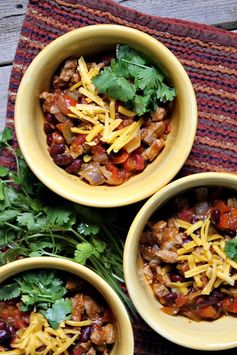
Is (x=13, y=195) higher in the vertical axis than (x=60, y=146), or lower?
lower

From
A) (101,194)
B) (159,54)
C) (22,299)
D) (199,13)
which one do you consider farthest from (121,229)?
(199,13)

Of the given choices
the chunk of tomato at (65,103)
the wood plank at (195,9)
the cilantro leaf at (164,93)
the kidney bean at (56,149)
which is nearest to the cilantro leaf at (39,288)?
the kidney bean at (56,149)

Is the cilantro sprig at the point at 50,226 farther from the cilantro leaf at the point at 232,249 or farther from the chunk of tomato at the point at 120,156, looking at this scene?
the cilantro leaf at the point at 232,249

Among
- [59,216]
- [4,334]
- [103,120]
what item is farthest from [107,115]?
[4,334]

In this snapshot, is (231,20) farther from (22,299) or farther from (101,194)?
(22,299)

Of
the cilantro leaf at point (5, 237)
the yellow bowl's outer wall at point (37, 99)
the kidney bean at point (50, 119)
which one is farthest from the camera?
the cilantro leaf at point (5, 237)

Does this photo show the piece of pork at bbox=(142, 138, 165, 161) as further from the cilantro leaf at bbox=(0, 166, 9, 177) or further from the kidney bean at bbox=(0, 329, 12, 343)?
the kidney bean at bbox=(0, 329, 12, 343)
